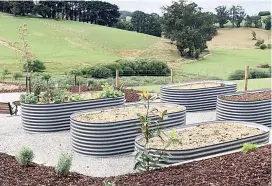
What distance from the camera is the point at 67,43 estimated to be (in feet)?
184

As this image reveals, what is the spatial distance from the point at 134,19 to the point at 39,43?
34.6m

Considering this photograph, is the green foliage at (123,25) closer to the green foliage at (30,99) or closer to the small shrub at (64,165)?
the green foliage at (30,99)

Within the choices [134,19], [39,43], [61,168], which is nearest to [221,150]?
[61,168]

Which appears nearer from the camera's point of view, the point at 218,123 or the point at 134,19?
the point at 218,123

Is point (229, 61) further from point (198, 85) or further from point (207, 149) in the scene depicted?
point (207, 149)

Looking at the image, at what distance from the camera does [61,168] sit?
7230 millimetres

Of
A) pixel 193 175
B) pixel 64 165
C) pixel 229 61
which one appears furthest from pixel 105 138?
pixel 229 61

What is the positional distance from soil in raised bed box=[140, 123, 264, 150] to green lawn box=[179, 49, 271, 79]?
3067cm

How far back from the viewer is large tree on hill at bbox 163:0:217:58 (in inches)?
2112

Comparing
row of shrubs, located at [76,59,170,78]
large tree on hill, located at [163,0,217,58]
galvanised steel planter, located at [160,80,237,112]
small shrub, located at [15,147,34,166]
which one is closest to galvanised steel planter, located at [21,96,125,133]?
galvanised steel planter, located at [160,80,237,112]

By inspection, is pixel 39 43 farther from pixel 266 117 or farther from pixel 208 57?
pixel 266 117

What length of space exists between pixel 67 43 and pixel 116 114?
4667 centimetres

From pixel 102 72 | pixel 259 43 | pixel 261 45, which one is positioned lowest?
pixel 102 72

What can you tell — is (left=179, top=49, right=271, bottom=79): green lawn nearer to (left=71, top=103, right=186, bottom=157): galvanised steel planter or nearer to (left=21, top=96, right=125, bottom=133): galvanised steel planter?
(left=21, top=96, right=125, bottom=133): galvanised steel planter
